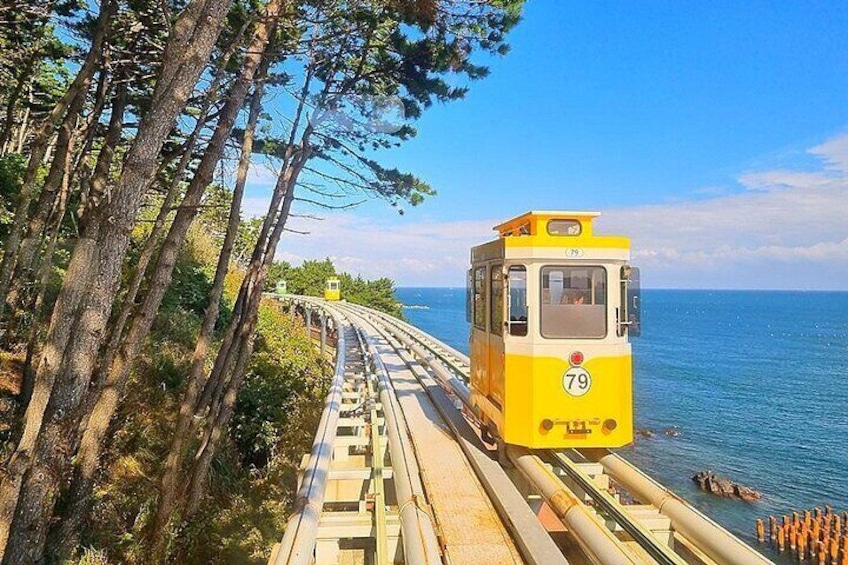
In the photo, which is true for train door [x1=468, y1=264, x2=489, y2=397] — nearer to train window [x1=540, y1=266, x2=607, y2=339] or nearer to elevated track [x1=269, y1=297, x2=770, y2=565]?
elevated track [x1=269, y1=297, x2=770, y2=565]

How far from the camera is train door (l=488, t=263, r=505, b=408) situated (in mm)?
6727

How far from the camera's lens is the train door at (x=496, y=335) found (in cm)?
673

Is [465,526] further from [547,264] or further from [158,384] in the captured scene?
[158,384]

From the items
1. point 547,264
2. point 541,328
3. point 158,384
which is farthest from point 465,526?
point 158,384

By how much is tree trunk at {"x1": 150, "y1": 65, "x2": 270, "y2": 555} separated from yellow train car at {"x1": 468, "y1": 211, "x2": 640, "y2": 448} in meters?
4.61

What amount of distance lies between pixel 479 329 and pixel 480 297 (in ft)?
1.61

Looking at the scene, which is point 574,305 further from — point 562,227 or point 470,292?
point 470,292

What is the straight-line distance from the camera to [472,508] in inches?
224

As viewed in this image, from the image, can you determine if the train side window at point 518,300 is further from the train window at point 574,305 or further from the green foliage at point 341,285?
the green foliage at point 341,285

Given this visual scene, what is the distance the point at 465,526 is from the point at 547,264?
9.77 ft

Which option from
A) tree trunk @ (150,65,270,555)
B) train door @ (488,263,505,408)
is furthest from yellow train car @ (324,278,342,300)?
train door @ (488,263,505,408)

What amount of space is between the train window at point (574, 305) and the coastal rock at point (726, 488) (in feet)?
77.4

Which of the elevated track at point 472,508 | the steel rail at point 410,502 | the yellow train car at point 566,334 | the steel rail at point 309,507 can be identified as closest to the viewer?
the steel rail at point 309,507

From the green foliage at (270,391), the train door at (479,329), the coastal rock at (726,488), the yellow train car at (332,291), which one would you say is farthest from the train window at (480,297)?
the yellow train car at (332,291)
